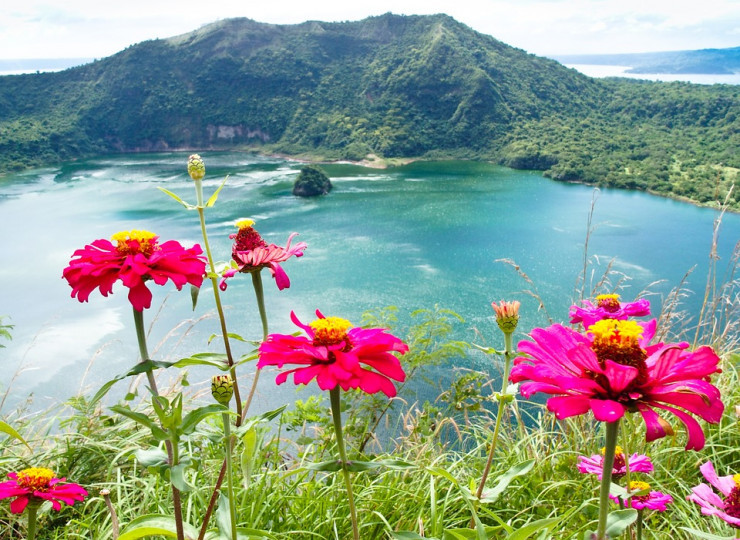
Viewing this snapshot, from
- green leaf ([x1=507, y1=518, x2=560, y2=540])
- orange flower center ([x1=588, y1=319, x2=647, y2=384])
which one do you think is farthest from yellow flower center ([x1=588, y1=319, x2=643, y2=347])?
green leaf ([x1=507, y1=518, x2=560, y2=540])

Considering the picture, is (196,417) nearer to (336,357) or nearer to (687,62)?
(336,357)

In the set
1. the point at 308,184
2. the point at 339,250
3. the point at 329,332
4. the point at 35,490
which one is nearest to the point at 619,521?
the point at 329,332

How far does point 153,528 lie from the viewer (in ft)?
2.84

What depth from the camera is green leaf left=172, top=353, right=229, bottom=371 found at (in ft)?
2.88

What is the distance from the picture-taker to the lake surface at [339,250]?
11.6 m

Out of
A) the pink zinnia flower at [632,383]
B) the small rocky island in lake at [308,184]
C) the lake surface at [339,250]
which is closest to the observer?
the pink zinnia flower at [632,383]

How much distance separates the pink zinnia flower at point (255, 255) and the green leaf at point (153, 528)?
44cm

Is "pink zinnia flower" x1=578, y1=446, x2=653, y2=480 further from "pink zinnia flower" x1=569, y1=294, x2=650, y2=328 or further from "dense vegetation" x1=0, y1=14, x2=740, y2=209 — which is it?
"dense vegetation" x1=0, y1=14, x2=740, y2=209

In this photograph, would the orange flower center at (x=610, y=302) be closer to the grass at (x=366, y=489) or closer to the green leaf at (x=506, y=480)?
the grass at (x=366, y=489)

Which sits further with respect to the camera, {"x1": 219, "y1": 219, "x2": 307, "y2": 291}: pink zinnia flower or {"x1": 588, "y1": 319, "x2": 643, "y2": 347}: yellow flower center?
{"x1": 219, "y1": 219, "x2": 307, "y2": 291}: pink zinnia flower

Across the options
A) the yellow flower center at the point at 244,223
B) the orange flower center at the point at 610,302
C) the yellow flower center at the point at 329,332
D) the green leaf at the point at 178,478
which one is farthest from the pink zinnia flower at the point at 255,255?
the orange flower center at the point at 610,302

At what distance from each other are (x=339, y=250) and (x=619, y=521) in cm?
1745

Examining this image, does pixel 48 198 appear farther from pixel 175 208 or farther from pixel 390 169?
pixel 390 169

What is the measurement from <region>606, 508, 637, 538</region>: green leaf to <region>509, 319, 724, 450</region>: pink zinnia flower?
0.20 metres
